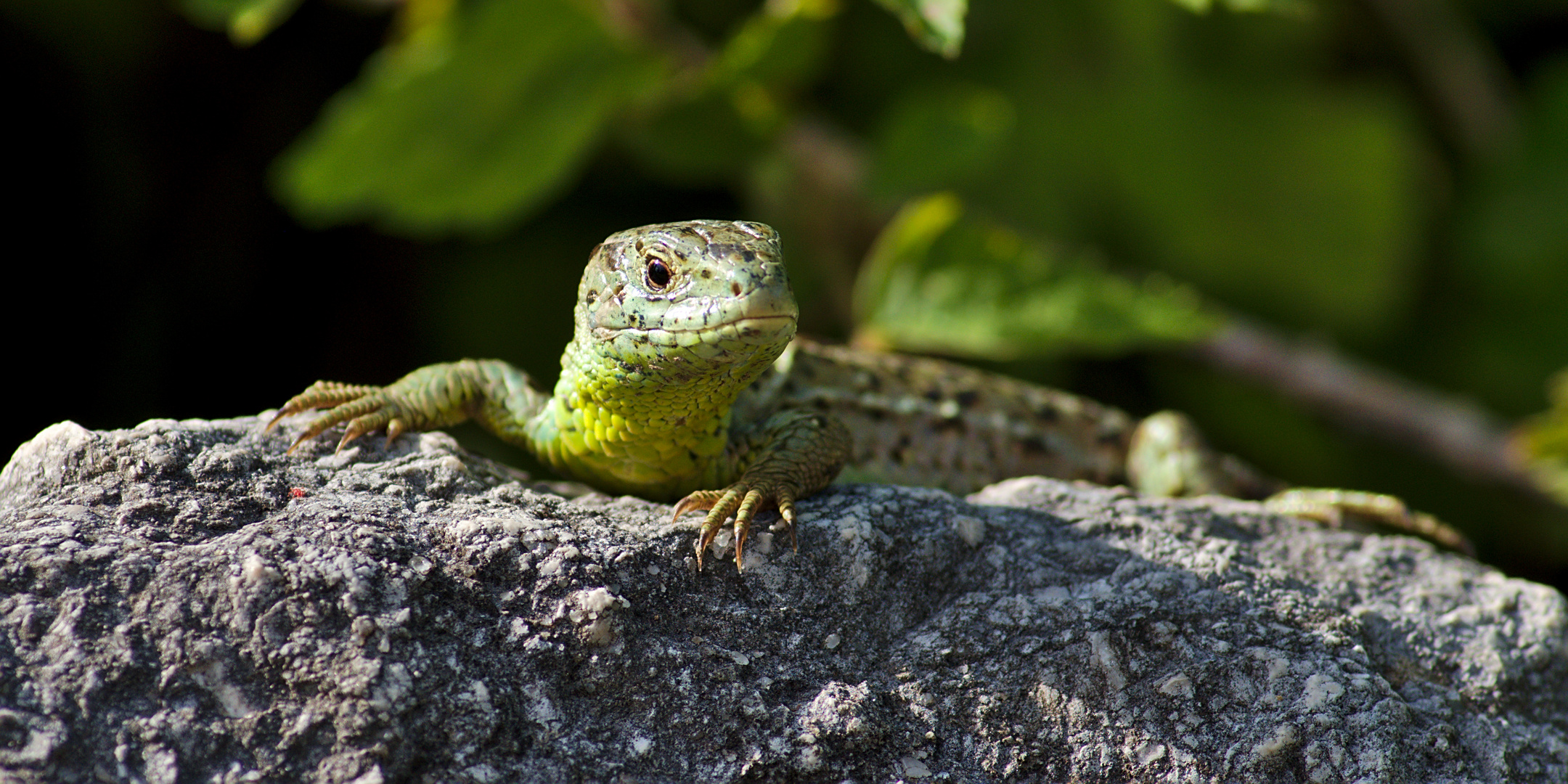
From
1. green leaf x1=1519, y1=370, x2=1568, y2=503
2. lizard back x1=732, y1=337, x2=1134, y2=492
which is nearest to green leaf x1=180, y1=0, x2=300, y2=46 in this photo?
lizard back x1=732, y1=337, x2=1134, y2=492

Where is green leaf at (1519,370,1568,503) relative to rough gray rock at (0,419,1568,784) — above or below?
above

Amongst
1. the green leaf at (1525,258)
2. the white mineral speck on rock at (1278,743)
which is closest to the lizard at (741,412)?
the white mineral speck on rock at (1278,743)

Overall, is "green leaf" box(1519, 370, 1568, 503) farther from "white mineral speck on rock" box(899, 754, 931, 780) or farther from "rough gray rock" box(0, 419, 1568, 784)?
"white mineral speck on rock" box(899, 754, 931, 780)

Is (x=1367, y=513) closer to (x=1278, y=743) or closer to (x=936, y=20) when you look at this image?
(x=1278, y=743)

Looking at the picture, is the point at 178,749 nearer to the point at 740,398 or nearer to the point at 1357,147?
the point at 740,398

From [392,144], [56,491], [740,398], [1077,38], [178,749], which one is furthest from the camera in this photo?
[1077,38]

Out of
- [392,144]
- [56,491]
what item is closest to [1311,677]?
[56,491]

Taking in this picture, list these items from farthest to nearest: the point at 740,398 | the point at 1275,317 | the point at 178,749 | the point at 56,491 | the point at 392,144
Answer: the point at 1275,317, the point at 392,144, the point at 740,398, the point at 56,491, the point at 178,749
